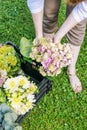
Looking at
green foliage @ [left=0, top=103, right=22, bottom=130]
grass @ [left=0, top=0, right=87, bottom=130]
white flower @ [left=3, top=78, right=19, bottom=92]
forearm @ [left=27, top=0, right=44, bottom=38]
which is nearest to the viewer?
green foliage @ [left=0, top=103, right=22, bottom=130]

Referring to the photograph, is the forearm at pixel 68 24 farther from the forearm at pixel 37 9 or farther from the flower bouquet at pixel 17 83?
the flower bouquet at pixel 17 83

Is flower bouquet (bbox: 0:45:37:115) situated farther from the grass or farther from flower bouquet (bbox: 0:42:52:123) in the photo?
the grass

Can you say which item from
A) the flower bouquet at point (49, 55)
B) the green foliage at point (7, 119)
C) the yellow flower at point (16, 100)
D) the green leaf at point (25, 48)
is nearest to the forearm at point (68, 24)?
the flower bouquet at point (49, 55)

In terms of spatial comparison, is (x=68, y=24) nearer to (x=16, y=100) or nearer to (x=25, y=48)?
(x=25, y=48)

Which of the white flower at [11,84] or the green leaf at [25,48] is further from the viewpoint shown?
the green leaf at [25,48]

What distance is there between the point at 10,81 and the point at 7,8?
5.20ft

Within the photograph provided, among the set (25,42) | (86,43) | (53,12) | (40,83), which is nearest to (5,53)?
(25,42)

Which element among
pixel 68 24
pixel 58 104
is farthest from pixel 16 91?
pixel 58 104

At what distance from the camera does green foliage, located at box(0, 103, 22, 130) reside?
2126 millimetres

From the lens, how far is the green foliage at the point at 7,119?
2.13 m

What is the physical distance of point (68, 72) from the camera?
3.15 m

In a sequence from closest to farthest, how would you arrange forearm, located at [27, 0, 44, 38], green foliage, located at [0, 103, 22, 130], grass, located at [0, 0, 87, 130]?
green foliage, located at [0, 103, 22, 130]
forearm, located at [27, 0, 44, 38]
grass, located at [0, 0, 87, 130]

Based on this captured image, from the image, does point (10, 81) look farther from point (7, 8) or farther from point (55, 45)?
point (7, 8)

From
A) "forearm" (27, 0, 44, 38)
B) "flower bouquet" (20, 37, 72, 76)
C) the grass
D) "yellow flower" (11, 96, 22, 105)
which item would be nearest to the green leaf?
"flower bouquet" (20, 37, 72, 76)
